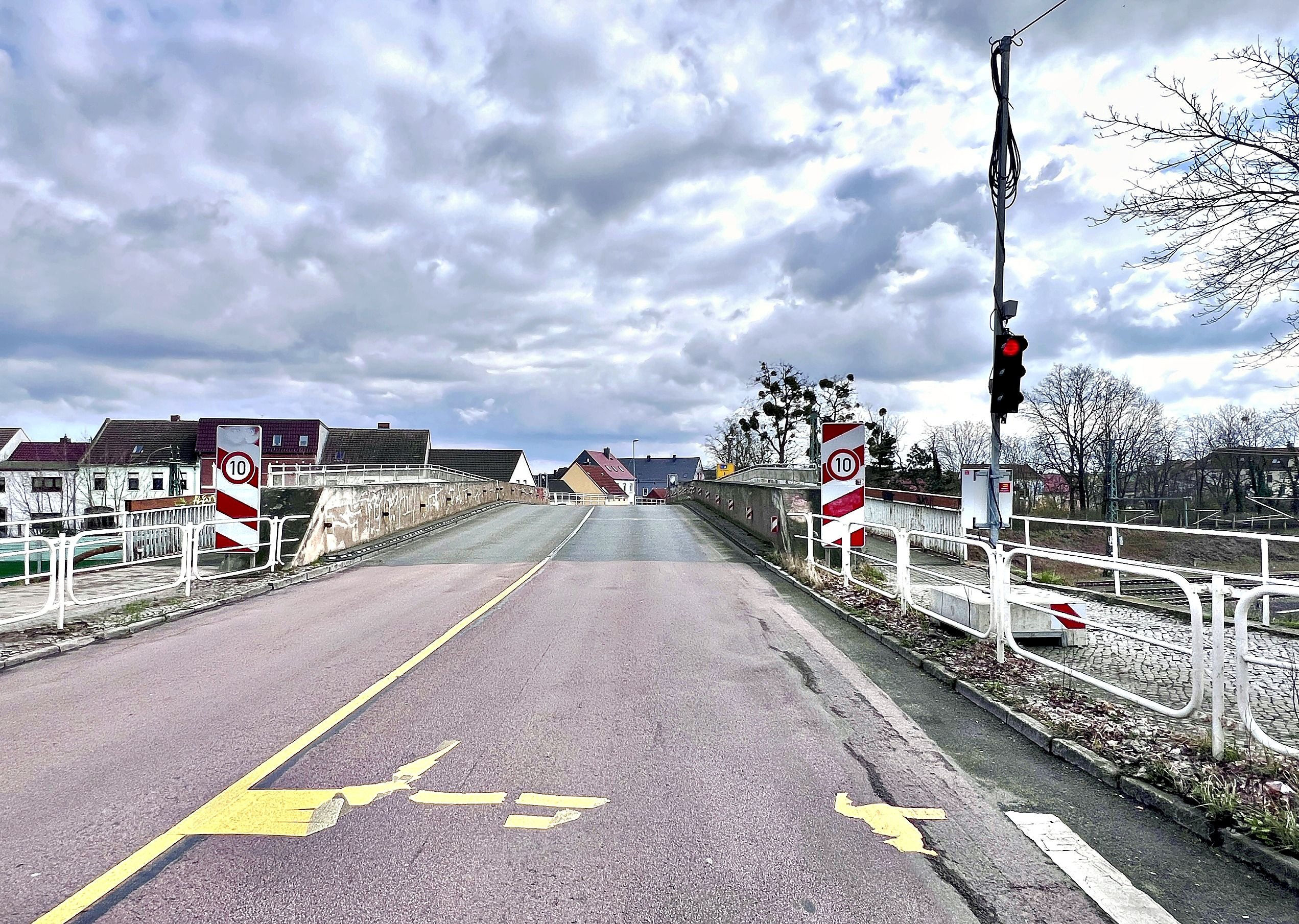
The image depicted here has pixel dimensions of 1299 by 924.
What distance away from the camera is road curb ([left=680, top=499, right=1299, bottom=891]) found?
361 centimetres

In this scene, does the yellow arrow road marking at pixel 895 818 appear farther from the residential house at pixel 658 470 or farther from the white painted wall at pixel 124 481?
the residential house at pixel 658 470

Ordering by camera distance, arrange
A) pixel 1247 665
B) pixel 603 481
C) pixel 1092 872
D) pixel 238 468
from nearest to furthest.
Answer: pixel 1092 872
pixel 1247 665
pixel 238 468
pixel 603 481

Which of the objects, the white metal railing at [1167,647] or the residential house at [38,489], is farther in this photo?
the residential house at [38,489]

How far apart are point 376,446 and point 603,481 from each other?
48.4 m

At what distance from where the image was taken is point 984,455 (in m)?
85.0

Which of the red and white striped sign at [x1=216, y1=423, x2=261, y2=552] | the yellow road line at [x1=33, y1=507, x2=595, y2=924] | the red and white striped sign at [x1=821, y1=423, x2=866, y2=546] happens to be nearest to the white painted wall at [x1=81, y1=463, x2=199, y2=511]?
the red and white striped sign at [x1=216, y1=423, x2=261, y2=552]

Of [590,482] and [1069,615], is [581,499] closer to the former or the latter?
[590,482]

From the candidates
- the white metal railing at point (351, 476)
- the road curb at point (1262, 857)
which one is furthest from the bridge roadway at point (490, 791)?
the white metal railing at point (351, 476)

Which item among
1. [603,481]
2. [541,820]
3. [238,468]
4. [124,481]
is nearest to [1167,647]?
[541,820]

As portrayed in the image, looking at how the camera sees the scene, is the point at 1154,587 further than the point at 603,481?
No

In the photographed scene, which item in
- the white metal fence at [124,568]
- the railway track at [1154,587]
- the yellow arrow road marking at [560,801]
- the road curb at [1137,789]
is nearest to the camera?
the road curb at [1137,789]

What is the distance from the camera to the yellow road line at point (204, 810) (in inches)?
128

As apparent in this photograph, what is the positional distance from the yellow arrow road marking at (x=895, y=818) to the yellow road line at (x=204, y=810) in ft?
10.7

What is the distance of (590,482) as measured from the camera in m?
117
